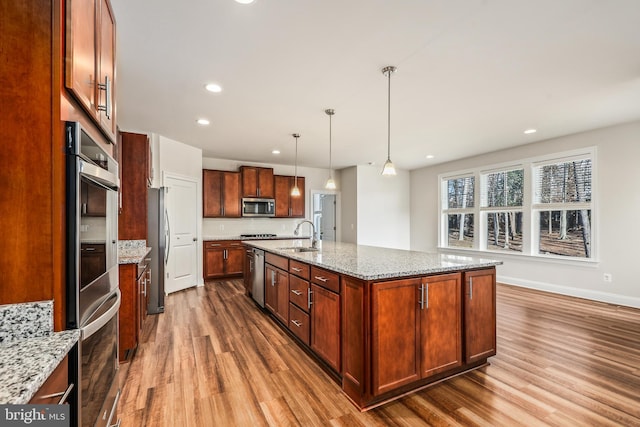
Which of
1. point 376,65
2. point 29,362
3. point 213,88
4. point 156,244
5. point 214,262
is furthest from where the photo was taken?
point 214,262

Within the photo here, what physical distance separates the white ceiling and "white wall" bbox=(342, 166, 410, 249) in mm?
2838

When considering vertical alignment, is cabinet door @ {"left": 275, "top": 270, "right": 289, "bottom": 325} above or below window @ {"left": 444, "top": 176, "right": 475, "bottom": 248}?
below

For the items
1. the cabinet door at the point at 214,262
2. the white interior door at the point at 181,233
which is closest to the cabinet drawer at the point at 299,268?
the white interior door at the point at 181,233

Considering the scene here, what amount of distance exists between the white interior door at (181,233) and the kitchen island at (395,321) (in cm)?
321

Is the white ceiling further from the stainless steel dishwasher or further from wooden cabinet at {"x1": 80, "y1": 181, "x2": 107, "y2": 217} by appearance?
the stainless steel dishwasher

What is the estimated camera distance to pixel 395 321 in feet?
6.59

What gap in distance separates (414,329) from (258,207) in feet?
16.4

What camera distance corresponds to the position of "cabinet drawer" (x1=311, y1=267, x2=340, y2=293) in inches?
87.2

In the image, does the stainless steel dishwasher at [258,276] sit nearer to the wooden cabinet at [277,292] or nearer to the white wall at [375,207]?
the wooden cabinet at [277,292]

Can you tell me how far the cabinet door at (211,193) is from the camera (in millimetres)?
5949

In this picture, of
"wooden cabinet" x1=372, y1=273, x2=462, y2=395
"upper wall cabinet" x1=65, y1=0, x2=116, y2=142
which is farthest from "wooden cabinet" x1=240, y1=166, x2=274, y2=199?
"wooden cabinet" x1=372, y1=273, x2=462, y2=395

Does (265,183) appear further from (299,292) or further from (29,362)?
(29,362)

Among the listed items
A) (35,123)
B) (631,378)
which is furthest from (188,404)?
(631,378)

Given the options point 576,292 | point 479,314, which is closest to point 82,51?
point 479,314
